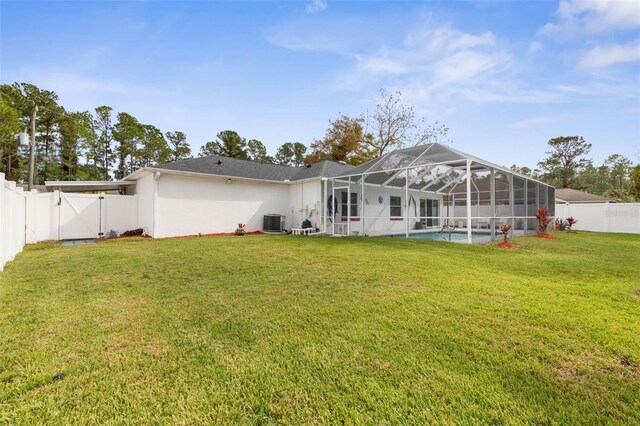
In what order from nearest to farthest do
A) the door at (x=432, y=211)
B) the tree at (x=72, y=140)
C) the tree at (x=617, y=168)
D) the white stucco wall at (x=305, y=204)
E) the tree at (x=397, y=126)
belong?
the white stucco wall at (x=305, y=204)
the door at (x=432, y=211)
the tree at (x=397, y=126)
the tree at (x=72, y=140)
the tree at (x=617, y=168)

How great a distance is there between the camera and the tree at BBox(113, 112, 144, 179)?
32.4 meters

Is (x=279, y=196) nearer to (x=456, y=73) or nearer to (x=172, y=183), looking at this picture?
(x=172, y=183)

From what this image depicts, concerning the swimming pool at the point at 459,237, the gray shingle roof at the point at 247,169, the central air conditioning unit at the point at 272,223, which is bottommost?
the swimming pool at the point at 459,237

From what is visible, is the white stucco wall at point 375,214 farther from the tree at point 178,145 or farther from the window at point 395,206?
the tree at point 178,145

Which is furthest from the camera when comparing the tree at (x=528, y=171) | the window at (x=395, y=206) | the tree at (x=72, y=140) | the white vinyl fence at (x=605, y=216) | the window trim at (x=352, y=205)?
the tree at (x=528, y=171)

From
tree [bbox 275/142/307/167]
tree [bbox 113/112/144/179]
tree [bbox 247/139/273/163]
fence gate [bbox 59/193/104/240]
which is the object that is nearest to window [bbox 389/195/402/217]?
fence gate [bbox 59/193/104/240]

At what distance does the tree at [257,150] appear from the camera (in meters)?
41.1

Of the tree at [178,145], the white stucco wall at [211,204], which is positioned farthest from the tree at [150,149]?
the white stucco wall at [211,204]

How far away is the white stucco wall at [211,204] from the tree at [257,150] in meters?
27.7

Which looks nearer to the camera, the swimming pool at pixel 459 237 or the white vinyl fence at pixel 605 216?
the swimming pool at pixel 459 237

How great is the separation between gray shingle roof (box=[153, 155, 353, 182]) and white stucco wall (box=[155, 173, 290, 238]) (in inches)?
17.2

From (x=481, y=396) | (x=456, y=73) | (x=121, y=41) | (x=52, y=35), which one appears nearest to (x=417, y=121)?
(x=456, y=73)

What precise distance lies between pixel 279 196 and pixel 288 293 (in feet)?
37.9

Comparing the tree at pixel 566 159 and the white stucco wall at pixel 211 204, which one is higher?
the tree at pixel 566 159
